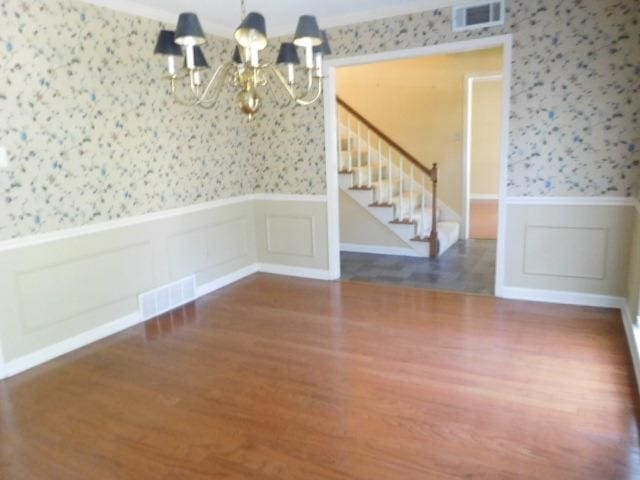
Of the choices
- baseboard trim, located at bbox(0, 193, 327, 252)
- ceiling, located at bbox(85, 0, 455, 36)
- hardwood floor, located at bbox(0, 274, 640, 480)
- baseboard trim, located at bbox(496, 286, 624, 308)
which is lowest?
hardwood floor, located at bbox(0, 274, 640, 480)

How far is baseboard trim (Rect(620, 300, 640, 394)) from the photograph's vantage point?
2.71 metres

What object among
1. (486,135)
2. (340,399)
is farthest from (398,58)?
(486,135)

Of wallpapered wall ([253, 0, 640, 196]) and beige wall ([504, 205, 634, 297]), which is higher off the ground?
wallpapered wall ([253, 0, 640, 196])

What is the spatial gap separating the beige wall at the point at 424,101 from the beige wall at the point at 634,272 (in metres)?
3.06

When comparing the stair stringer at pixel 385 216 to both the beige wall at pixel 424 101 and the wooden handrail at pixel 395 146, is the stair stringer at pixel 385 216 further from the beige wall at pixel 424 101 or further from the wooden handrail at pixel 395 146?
the beige wall at pixel 424 101

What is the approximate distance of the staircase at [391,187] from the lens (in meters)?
5.71

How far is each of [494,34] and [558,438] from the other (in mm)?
3064

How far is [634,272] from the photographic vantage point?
336 cm

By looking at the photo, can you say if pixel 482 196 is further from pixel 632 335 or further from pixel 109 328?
pixel 109 328

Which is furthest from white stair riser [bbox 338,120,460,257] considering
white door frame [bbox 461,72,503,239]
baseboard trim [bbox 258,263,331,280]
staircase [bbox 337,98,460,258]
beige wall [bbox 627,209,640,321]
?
beige wall [bbox 627,209,640,321]

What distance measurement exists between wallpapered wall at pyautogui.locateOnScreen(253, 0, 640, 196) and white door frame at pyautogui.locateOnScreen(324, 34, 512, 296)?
5 centimetres

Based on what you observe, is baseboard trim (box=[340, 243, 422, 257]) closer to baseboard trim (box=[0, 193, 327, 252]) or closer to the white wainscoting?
baseboard trim (box=[0, 193, 327, 252])

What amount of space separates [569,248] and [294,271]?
2674 millimetres

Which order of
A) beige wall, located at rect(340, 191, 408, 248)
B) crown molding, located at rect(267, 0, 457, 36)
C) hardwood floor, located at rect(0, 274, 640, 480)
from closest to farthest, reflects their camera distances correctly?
hardwood floor, located at rect(0, 274, 640, 480) → crown molding, located at rect(267, 0, 457, 36) → beige wall, located at rect(340, 191, 408, 248)
